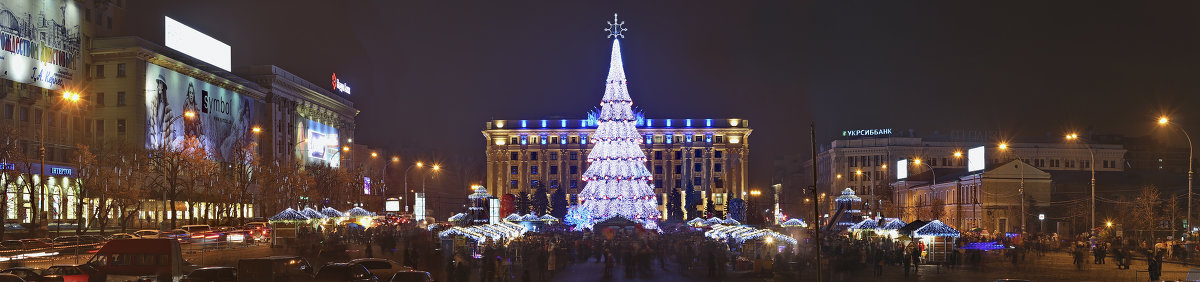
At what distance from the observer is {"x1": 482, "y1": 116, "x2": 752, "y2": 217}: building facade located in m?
168

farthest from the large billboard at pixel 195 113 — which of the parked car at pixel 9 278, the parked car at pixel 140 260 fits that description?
the parked car at pixel 9 278

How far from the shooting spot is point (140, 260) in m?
32.2

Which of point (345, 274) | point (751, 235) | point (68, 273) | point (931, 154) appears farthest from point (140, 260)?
point (931, 154)

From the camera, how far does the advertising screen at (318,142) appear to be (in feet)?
430

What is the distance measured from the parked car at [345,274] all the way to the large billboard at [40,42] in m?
51.8

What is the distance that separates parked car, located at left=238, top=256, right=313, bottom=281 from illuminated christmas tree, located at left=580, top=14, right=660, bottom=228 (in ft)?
160

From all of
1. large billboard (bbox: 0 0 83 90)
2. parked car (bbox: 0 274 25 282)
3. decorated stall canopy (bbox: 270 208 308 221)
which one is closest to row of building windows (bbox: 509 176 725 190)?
large billboard (bbox: 0 0 83 90)

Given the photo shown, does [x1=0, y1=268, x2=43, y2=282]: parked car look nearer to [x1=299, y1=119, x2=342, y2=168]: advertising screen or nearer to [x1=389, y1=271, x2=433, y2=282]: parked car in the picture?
[x1=389, y1=271, x2=433, y2=282]: parked car

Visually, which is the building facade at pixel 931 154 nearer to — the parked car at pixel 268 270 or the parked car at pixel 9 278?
the parked car at pixel 268 270

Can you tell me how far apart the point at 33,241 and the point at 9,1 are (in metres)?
34.9

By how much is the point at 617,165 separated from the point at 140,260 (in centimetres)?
5140

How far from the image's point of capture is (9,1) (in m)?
74.9

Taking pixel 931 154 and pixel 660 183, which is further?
pixel 660 183

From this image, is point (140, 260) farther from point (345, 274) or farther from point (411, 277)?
point (411, 277)
